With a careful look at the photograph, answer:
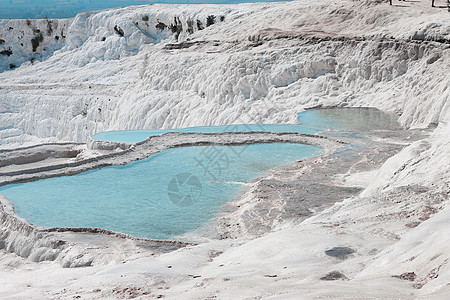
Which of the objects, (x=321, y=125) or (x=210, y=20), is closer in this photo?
(x=321, y=125)

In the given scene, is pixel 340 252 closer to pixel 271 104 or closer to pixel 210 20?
pixel 271 104

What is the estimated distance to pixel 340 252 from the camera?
4535mm

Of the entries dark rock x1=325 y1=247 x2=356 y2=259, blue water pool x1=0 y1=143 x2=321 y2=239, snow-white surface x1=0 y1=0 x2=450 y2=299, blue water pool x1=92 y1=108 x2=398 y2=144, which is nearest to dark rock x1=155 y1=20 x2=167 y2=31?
snow-white surface x1=0 y1=0 x2=450 y2=299

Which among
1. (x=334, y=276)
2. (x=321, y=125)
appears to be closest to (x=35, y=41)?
(x=321, y=125)

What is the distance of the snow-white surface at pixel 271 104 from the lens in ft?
13.6

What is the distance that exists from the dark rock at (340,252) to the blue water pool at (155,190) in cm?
274

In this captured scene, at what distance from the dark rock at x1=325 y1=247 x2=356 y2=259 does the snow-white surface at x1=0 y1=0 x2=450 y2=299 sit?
0.07 m

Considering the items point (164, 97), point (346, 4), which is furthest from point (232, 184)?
point (346, 4)

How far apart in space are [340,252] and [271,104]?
13.1 meters

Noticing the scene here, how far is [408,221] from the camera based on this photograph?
4.94m

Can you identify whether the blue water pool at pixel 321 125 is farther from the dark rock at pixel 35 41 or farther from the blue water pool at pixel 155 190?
the dark rock at pixel 35 41

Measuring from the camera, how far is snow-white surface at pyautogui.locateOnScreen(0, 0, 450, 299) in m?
4.16

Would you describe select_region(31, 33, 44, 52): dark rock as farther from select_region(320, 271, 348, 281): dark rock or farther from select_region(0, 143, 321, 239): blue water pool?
select_region(320, 271, 348, 281): dark rock

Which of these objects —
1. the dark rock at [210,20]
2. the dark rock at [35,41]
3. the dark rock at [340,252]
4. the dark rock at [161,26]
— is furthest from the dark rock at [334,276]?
the dark rock at [35,41]
